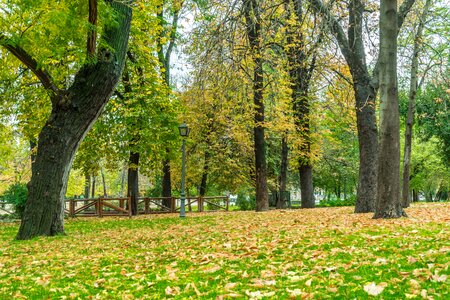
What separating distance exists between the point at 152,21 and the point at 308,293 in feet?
47.4

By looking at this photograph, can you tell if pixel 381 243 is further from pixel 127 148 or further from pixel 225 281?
pixel 127 148

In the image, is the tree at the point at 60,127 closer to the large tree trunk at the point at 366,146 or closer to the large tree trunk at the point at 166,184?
the large tree trunk at the point at 366,146

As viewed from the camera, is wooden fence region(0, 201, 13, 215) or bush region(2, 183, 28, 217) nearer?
bush region(2, 183, 28, 217)

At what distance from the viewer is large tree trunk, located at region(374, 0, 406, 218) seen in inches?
341

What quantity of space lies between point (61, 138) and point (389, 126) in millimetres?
7625

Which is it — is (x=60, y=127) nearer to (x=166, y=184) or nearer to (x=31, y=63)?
(x=31, y=63)

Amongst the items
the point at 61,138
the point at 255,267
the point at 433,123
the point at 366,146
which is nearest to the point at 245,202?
the point at 433,123

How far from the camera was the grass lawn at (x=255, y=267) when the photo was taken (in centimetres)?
365

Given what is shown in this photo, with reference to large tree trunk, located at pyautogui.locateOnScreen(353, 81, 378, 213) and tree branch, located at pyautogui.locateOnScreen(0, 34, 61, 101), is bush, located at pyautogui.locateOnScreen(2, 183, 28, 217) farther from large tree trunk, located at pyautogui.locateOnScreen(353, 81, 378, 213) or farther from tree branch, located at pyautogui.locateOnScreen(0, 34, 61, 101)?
large tree trunk, located at pyautogui.locateOnScreen(353, 81, 378, 213)

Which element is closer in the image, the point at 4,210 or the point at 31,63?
the point at 31,63

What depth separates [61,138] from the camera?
9.61 meters

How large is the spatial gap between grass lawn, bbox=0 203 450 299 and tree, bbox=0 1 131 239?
74.0 inches

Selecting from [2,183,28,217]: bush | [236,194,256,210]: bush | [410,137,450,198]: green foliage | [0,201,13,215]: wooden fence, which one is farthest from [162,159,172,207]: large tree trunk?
[410,137,450,198]: green foliage

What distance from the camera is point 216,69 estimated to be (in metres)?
10.9
